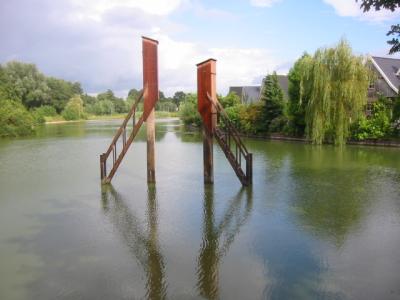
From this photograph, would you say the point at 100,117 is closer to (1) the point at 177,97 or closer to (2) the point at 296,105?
(1) the point at 177,97

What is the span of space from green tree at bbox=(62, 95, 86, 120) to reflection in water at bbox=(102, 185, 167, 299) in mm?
81762

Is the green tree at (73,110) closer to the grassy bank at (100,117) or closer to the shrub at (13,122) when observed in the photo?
the grassy bank at (100,117)

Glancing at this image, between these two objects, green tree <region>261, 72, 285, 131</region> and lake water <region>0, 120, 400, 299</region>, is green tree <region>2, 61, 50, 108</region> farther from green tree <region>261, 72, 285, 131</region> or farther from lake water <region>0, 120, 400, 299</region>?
lake water <region>0, 120, 400, 299</region>

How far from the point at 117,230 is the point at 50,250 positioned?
1.78m

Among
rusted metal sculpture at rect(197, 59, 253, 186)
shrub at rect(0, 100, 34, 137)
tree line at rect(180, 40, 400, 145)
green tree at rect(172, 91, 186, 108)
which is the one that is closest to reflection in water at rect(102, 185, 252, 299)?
rusted metal sculpture at rect(197, 59, 253, 186)

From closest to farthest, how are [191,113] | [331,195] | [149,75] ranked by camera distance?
[331,195] → [149,75] → [191,113]

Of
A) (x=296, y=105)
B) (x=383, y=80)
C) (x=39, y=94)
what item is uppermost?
(x=39, y=94)

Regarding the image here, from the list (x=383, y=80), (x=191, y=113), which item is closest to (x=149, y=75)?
(x=383, y=80)

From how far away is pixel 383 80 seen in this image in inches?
1351

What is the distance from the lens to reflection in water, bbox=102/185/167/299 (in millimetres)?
6641

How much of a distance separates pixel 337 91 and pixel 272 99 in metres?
9.47

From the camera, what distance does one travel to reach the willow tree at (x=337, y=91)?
27594 mm

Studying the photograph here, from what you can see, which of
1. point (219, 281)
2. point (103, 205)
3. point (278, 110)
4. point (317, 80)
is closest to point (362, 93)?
point (317, 80)

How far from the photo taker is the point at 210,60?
1419cm
